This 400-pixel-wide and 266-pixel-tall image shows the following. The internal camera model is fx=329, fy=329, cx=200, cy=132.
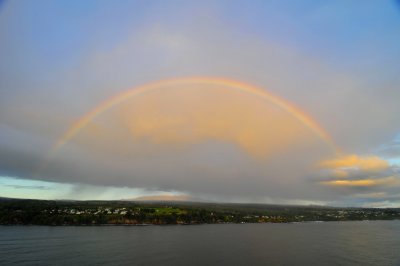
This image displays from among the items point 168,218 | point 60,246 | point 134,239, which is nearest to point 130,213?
point 168,218

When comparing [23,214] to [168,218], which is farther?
[168,218]

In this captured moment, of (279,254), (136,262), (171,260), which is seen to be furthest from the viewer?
(279,254)

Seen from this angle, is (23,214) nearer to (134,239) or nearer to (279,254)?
(134,239)

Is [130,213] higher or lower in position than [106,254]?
higher

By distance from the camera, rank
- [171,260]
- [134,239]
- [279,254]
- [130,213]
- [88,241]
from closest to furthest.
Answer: [171,260]
[279,254]
[88,241]
[134,239]
[130,213]

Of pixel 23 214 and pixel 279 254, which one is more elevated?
pixel 23 214

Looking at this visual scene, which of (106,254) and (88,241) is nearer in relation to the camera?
(106,254)

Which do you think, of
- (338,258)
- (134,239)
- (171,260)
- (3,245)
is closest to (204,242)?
(134,239)

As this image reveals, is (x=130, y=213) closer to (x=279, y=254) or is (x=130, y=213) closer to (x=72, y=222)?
(x=72, y=222)

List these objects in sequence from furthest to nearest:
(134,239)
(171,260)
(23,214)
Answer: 1. (23,214)
2. (134,239)
3. (171,260)

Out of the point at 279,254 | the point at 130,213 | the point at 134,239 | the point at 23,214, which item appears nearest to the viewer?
the point at 279,254
